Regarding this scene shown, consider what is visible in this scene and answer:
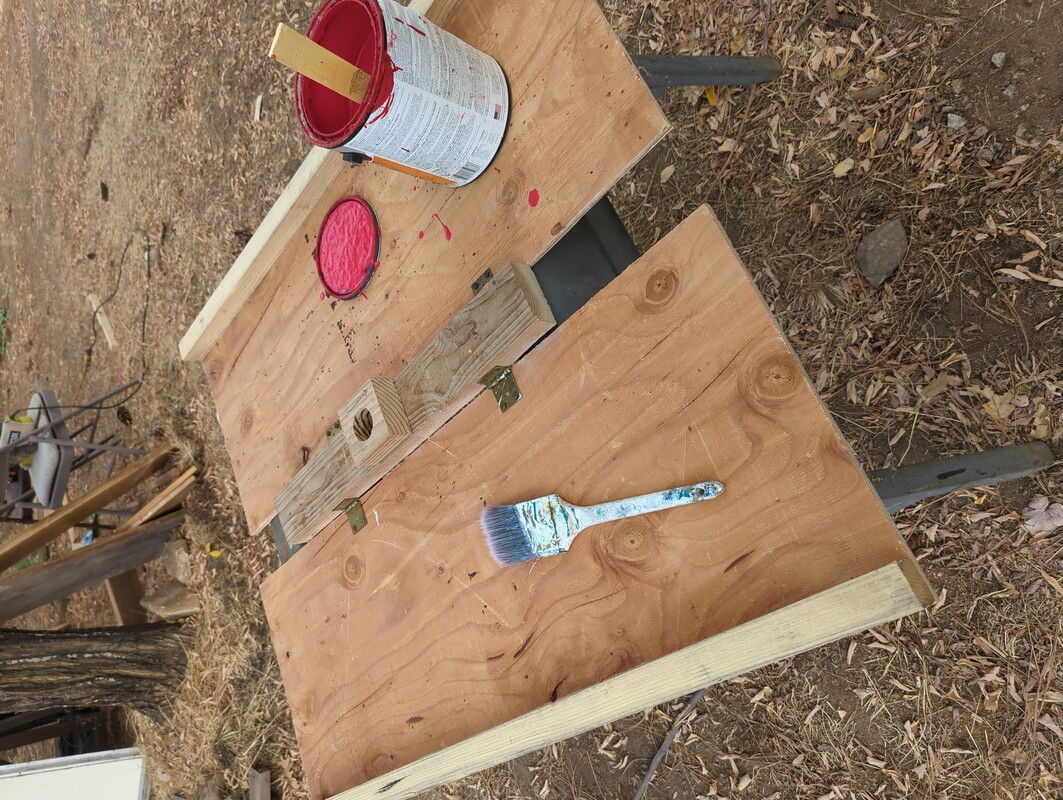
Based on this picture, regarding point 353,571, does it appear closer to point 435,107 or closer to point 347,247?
point 347,247

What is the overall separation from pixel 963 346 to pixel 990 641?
2.60 feet

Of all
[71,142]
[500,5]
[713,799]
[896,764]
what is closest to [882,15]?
[500,5]

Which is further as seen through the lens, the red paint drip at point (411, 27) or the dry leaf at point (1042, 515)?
the dry leaf at point (1042, 515)

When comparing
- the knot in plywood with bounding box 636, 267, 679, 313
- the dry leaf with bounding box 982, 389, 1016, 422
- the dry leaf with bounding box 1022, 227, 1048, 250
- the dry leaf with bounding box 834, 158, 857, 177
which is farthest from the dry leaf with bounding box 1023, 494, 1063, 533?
the knot in plywood with bounding box 636, 267, 679, 313

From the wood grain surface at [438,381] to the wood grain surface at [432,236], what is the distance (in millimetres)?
72

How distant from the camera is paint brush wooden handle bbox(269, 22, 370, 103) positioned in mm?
1214

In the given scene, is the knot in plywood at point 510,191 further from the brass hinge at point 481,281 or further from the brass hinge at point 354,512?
the brass hinge at point 354,512

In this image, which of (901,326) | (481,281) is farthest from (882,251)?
(481,281)

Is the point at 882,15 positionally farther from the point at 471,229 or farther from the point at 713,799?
the point at 713,799

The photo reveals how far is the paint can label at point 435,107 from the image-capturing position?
1.29 metres

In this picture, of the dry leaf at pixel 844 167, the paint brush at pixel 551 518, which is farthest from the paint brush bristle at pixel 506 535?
the dry leaf at pixel 844 167

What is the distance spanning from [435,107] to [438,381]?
558mm

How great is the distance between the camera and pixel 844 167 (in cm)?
220

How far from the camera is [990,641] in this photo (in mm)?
1948
